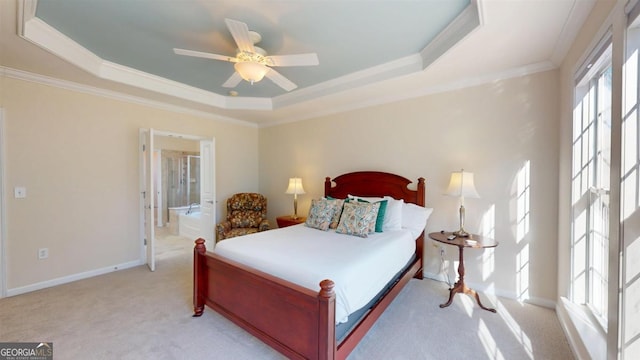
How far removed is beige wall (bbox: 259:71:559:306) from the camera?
2.60 meters

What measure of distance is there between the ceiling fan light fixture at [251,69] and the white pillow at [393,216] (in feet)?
6.89

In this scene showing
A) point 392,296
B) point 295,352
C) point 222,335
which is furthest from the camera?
point 392,296

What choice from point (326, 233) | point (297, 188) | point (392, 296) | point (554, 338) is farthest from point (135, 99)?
point (554, 338)

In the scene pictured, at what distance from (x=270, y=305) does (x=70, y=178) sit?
3270 millimetres

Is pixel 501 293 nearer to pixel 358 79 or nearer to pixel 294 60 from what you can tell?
pixel 358 79

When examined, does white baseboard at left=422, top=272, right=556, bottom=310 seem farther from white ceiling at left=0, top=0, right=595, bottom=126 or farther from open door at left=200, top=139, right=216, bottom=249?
open door at left=200, top=139, right=216, bottom=249

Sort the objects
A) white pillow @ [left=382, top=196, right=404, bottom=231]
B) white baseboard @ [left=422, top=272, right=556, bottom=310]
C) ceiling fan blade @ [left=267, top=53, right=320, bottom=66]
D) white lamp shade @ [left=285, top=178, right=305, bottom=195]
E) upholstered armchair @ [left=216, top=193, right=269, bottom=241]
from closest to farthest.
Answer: ceiling fan blade @ [left=267, top=53, right=320, bottom=66], white baseboard @ [left=422, top=272, right=556, bottom=310], white pillow @ [left=382, top=196, right=404, bottom=231], upholstered armchair @ [left=216, top=193, right=269, bottom=241], white lamp shade @ [left=285, top=178, right=305, bottom=195]

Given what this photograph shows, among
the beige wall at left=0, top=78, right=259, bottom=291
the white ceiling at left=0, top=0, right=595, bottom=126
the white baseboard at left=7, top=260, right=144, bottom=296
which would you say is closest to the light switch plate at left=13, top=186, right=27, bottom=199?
the beige wall at left=0, top=78, right=259, bottom=291

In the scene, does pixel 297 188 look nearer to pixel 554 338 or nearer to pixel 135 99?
pixel 135 99

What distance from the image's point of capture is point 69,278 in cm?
320

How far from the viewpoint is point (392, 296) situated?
7.93 ft

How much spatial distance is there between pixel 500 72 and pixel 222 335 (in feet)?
12.5

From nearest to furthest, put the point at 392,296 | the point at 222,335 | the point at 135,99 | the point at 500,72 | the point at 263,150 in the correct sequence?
1. the point at 222,335
2. the point at 392,296
3. the point at 500,72
4. the point at 135,99
5. the point at 263,150

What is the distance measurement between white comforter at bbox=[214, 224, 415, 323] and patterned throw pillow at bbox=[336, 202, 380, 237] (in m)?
0.10
